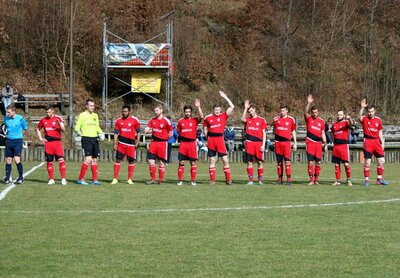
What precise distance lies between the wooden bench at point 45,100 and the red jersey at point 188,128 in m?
27.8

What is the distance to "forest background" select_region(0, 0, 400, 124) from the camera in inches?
2044

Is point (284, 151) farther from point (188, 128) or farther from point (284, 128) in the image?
point (188, 128)

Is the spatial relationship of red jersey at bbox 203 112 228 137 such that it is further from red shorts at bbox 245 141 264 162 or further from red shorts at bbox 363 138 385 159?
red shorts at bbox 363 138 385 159

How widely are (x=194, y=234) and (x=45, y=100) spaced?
39.4 meters

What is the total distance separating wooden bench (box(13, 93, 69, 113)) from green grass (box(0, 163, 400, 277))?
2941 cm

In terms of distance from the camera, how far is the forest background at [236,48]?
51.9m

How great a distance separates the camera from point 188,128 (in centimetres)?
2095

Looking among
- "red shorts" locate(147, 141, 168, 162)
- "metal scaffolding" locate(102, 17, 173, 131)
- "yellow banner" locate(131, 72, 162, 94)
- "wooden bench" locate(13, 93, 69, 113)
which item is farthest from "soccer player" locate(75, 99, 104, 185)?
"yellow banner" locate(131, 72, 162, 94)

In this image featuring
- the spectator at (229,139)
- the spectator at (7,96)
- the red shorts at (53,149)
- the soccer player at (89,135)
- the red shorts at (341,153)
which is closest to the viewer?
the red shorts at (53,149)

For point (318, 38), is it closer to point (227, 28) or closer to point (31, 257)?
point (227, 28)

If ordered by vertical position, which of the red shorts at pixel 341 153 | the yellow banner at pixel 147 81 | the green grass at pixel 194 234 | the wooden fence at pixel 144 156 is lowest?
the wooden fence at pixel 144 156

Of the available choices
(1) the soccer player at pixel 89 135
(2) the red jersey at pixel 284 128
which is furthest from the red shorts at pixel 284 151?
(1) the soccer player at pixel 89 135

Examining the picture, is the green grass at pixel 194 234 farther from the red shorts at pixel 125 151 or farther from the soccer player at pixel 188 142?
the red shorts at pixel 125 151

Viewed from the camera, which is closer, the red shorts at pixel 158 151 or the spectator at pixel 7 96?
the red shorts at pixel 158 151
